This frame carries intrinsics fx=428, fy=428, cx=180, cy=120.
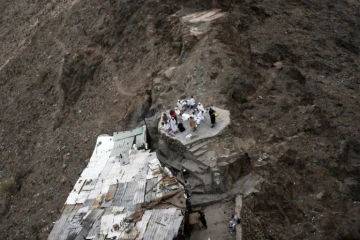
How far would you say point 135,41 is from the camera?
21.1 m

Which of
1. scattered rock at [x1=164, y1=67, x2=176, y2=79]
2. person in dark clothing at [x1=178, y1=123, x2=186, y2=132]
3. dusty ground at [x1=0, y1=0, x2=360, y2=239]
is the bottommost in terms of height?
dusty ground at [x1=0, y1=0, x2=360, y2=239]

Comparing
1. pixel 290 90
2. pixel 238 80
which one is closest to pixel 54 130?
pixel 238 80

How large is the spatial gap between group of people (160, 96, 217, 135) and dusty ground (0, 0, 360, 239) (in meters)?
0.76

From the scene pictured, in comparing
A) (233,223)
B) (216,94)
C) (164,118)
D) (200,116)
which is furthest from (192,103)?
(233,223)

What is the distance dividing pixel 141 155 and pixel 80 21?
46.9 ft

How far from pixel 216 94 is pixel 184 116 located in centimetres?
192

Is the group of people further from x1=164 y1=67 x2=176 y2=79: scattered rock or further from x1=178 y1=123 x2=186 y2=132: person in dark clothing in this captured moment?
x1=164 y1=67 x2=176 y2=79: scattered rock

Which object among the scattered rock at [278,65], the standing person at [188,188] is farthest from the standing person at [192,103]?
the scattered rock at [278,65]

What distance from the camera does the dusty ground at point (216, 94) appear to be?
1407cm

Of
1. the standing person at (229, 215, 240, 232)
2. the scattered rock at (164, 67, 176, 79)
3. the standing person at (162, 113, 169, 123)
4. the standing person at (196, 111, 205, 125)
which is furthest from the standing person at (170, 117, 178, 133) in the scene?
the standing person at (229, 215, 240, 232)

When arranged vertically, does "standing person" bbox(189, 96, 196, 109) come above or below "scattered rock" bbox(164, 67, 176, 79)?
above

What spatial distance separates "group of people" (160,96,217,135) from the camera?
47.2 feet

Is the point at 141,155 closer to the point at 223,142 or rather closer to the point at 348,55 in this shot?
the point at 223,142

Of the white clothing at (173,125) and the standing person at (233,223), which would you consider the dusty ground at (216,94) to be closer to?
the standing person at (233,223)
